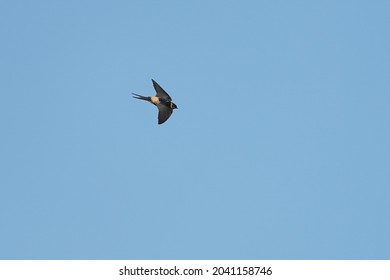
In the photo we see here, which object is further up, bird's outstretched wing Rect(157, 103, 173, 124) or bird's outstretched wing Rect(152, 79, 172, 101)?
bird's outstretched wing Rect(152, 79, 172, 101)

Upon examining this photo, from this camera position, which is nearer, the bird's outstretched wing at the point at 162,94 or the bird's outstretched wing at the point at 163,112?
the bird's outstretched wing at the point at 163,112

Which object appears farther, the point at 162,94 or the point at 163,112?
the point at 162,94

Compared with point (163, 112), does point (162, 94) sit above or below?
above

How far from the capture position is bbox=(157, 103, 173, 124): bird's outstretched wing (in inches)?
1432

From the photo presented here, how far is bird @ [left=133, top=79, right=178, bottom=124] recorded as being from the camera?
3647 cm

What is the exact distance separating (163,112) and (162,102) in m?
0.49

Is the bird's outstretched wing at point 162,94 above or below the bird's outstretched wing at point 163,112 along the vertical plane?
above

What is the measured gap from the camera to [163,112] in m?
36.6

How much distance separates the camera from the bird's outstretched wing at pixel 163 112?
36.4 meters

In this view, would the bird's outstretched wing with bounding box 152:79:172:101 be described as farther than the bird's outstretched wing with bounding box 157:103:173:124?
Yes

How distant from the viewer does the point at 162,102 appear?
3659 cm
